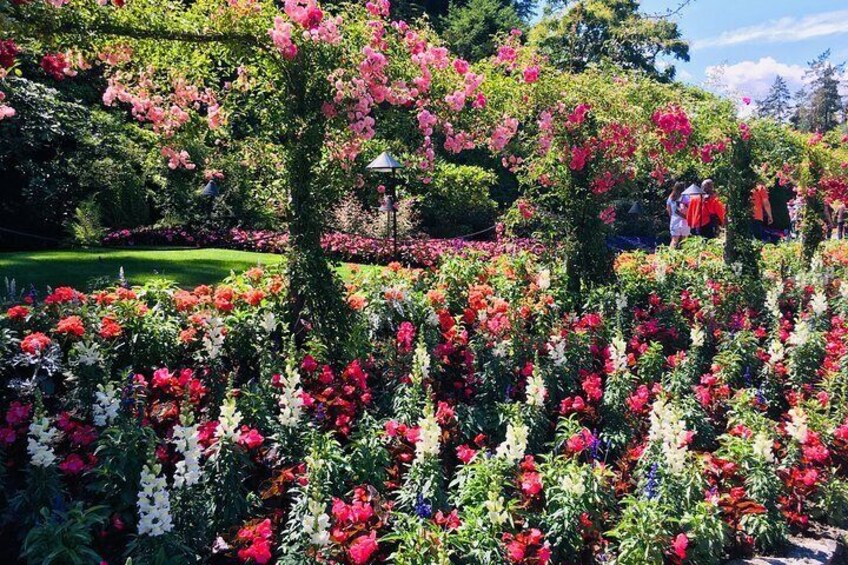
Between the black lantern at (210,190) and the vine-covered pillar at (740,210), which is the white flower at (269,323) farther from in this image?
the black lantern at (210,190)

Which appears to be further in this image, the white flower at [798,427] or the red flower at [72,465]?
the white flower at [798,427]

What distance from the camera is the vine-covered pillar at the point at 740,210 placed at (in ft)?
24.3

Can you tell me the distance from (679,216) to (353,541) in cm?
832

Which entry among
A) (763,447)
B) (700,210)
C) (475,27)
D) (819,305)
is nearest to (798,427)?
(763,447)

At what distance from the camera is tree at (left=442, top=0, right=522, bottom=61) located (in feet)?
69.3

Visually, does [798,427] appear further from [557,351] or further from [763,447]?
[557,351]

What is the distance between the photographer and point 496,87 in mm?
6254

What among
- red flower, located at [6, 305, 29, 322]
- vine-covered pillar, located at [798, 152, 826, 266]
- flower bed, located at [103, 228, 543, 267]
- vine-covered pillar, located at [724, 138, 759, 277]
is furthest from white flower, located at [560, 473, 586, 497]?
vine-covered pillar, located at [798, 152, 826, 266]

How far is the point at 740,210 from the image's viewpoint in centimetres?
757

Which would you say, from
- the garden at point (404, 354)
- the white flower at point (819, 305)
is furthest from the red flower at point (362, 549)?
the white flower at point (819, 305)

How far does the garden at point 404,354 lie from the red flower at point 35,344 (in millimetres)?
A: 37

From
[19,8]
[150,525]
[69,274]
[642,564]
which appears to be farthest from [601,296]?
[69,274]

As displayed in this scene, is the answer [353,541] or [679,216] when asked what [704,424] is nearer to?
[353,541]

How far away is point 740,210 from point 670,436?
518 centimetres
